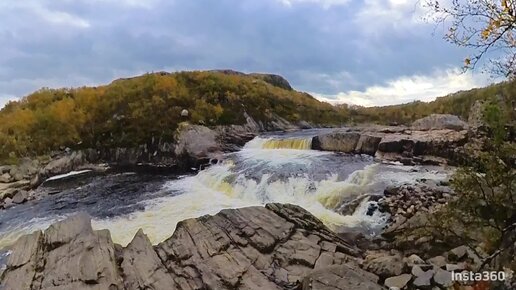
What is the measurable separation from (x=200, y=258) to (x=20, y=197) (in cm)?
1395

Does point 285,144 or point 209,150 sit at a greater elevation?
point 285,144

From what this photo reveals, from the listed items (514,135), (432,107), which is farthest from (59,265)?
(432,107)

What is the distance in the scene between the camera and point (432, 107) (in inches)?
1790

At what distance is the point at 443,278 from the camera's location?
812 cm

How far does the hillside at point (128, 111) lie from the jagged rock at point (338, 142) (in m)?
8.27

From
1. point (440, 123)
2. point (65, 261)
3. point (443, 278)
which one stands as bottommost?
point (65, 261)

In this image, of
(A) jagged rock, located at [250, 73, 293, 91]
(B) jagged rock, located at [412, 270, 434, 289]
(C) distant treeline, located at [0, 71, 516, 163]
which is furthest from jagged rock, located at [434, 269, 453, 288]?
(A) jagged rock, located at [250, 73, 293, 91]

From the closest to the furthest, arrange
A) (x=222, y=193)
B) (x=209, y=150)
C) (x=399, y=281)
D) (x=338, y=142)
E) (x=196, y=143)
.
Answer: (x=399, y=281) → (x=222, y=193) → (x=338, y=142) → (x=209, y=150) → (x=196, y=143)

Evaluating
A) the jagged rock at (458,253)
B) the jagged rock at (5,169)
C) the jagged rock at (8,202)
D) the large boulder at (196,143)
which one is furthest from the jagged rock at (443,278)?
the jagged rock at (5,169)

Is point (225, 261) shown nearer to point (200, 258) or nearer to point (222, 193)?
point (200, 258)

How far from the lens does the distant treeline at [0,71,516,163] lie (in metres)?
27.7

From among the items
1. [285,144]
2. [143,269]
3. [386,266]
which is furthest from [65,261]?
[285,144]

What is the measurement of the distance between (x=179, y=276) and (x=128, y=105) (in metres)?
23.8

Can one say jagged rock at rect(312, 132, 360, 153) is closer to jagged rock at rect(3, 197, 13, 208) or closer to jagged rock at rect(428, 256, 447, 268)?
jagged rock at rect(428, 256, 447, 268)
